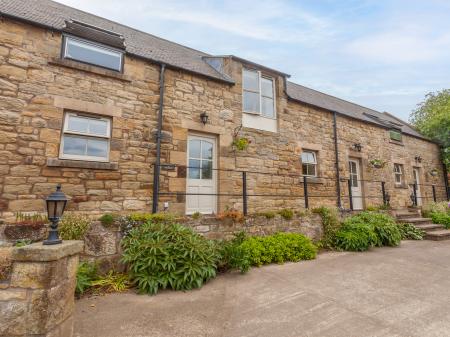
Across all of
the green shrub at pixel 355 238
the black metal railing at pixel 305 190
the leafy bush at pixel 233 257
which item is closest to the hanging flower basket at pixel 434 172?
the black metal railing at pixel 305 190

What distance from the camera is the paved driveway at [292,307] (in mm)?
2615

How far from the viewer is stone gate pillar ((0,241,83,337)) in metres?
2.05

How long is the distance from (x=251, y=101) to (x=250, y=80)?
787 millimetres

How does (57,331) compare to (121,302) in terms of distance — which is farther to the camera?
(121,302)

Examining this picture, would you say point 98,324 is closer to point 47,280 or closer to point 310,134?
point 47,280

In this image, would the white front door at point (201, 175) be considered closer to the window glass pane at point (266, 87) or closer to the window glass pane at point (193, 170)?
the window glass pane at point (193, 170)

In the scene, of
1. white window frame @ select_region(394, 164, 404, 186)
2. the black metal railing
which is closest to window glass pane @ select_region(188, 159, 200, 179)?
the black metal railing

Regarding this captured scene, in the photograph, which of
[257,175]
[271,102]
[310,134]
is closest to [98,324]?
[257,175]

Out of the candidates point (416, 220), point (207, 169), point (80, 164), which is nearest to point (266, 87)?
point (207, 169)

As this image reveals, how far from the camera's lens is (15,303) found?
2.08m

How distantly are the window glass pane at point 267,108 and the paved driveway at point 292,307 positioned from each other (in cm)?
517

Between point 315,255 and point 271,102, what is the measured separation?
203 inches

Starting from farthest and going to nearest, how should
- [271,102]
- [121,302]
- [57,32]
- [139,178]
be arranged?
[271,102] → [139,178] → [57,32] → [121,302]

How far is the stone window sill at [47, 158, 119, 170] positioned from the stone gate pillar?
3339 mm
